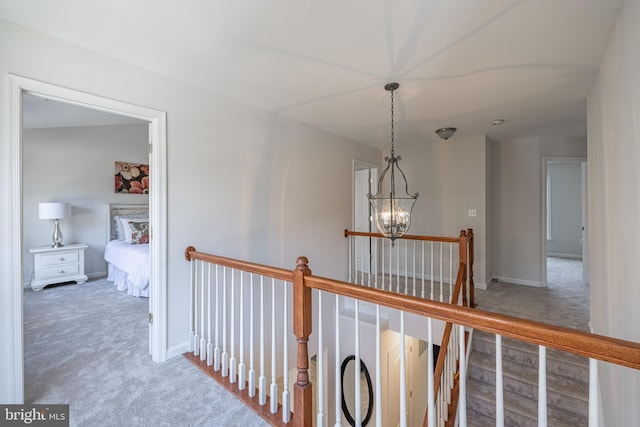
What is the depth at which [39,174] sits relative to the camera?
4.59m

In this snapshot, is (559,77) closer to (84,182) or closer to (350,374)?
(350,374)

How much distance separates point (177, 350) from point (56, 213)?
3896 millimetres

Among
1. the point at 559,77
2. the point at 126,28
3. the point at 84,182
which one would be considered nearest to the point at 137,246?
the point at 84,182

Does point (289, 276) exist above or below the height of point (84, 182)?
below

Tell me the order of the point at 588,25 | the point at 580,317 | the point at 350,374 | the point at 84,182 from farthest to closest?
the point at 84,182 < the point at 350,374 < the point at 580,317 < the point at 588,25

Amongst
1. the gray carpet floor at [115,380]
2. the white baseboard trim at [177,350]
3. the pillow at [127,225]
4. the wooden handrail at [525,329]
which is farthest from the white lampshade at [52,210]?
the wooden handrail at [525,329]

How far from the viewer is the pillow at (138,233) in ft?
16.0

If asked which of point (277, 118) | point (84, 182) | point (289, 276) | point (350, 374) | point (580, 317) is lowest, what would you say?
point (350, 374)

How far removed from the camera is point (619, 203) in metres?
1.63

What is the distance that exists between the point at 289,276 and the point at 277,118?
220cm

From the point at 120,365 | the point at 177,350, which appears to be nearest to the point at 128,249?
the point at 120,365

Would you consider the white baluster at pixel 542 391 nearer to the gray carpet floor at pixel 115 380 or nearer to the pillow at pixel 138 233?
the gray carpet floor at pixel 115 380

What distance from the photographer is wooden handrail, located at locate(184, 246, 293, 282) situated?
1650 mm

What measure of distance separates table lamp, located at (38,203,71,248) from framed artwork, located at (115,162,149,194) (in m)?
0.97
